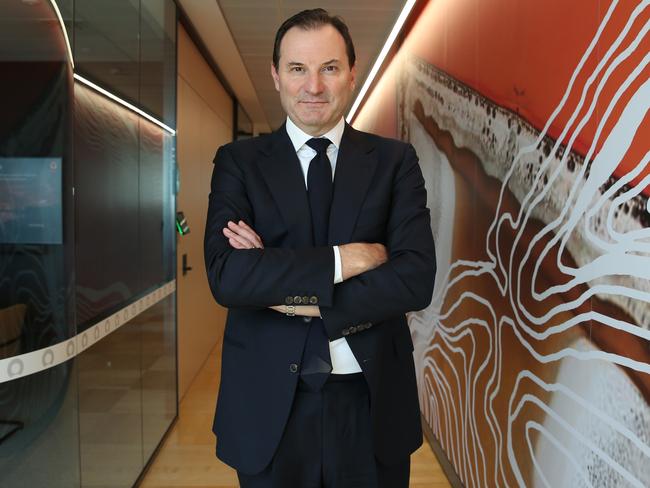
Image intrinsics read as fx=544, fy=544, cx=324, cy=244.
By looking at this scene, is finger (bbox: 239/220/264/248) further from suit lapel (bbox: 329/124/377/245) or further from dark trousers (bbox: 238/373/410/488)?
dark trousers (bbox: 238/373/410/488)

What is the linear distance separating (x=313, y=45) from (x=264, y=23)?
324cm

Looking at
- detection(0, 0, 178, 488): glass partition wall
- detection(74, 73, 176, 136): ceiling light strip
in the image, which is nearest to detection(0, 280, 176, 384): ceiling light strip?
detection(0, 0, 178, 488): glass partition wall

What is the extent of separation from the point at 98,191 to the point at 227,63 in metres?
3.69

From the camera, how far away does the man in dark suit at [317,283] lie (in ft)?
4.45

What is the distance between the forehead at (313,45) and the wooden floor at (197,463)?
2.55 metres

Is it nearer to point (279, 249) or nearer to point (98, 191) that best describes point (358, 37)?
point (98, 191)

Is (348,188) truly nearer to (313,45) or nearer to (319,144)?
(319,144)

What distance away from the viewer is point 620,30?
4.78 feet

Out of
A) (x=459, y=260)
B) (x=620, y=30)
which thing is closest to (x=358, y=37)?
(x=459, y=260)

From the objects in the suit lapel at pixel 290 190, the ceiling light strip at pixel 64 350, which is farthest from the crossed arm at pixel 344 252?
the ceiling light strip at pixel 64 350

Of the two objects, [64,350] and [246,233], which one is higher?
[246,233]

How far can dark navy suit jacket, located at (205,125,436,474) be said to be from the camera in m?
1.35

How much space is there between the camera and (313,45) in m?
1.41

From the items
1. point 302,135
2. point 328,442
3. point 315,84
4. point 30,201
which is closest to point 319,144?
point 302,135
